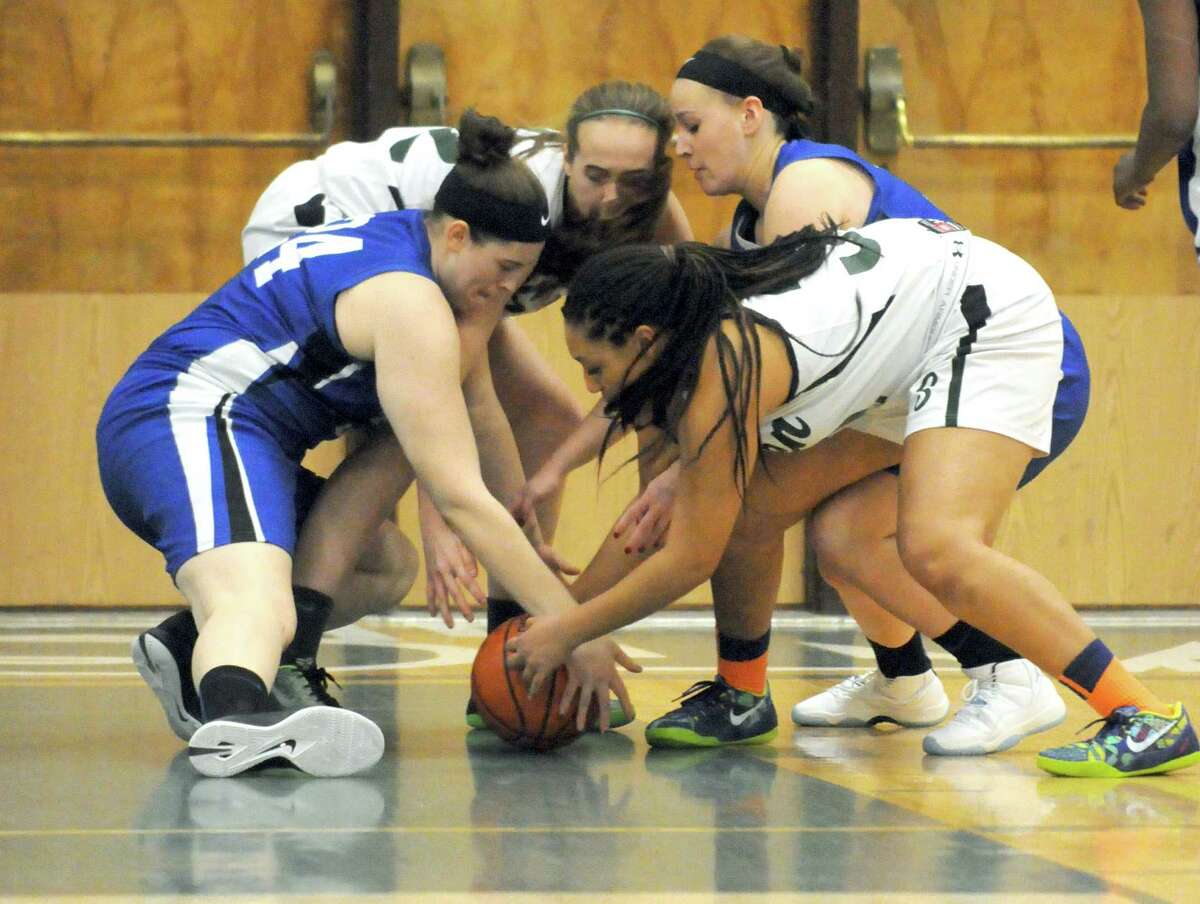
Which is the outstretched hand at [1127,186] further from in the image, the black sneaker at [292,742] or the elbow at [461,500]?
the black sneaker at [292,742]

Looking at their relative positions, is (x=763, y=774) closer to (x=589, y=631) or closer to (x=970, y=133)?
(x=589, y=631)

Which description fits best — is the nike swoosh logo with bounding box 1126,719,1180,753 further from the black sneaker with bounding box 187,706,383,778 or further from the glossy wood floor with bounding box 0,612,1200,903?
the black sneaker with bounding box 187,706,383,778

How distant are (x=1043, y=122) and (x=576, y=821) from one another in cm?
439

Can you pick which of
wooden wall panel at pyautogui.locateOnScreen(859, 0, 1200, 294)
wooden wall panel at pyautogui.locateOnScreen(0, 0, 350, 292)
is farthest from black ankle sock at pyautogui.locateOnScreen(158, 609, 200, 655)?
wooden wall panel at pyautogui.locateOnScreen(859, 0, 1200, 294)

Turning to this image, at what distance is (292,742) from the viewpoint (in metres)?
2.65

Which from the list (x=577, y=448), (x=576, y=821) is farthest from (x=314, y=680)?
(x=576, y=821)

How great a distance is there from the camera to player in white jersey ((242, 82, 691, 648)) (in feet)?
10.8

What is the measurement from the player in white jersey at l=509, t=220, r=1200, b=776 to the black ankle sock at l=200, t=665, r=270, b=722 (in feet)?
1.52

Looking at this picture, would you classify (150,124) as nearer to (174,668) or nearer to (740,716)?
(174,668)

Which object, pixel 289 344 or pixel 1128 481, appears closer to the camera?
pixel 289 344

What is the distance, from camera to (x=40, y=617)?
5.76 metres

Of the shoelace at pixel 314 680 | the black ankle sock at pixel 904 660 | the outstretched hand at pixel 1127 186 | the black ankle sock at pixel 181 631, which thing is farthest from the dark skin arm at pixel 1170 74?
the black ankle sock at pixel 181 631

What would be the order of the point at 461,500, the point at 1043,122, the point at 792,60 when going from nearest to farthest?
1. the point at 461,500
2. the point at 792,60
3. the point at 1043,122

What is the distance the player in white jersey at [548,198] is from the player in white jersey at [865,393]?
0.51 meters
